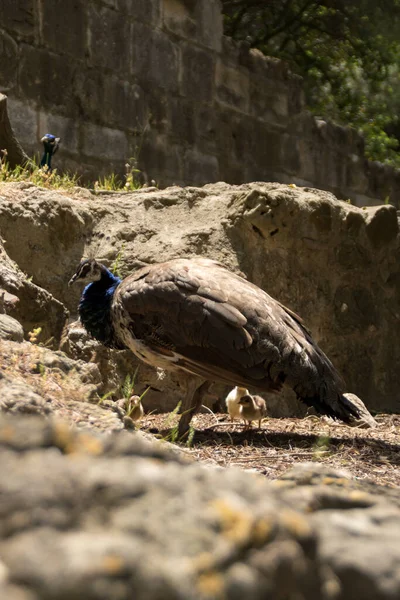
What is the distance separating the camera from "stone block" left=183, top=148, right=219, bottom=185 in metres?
12.2

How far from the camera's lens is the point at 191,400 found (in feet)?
19.5

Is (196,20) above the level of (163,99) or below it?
above

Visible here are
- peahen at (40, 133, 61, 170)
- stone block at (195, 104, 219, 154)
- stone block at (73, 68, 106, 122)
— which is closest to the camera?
peahen at (40, 133, 61, 170)

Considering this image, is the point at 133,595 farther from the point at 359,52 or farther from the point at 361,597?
the point at 359,52

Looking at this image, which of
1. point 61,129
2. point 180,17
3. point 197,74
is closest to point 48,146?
point 61,129

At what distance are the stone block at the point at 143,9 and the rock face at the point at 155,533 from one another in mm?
10256

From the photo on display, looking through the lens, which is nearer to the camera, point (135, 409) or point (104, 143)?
point (135, 409)

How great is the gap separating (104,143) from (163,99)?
1.26 metres

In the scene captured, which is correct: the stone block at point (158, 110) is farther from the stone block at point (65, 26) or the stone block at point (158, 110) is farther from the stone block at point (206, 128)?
the stone block at point (65, 26)

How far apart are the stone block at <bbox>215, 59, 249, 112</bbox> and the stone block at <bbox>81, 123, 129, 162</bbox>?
2.03 metres

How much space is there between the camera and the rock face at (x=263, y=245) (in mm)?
7320

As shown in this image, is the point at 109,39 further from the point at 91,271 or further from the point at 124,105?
the point at 91,271

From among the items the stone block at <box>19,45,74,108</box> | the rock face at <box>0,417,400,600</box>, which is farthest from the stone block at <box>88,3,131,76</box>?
the rock face at <box>0,417,400,600</box>

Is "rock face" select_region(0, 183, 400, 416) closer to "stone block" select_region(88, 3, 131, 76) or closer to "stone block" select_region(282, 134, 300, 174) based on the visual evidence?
"stone block" select_region(88, 3, 131, 76)
